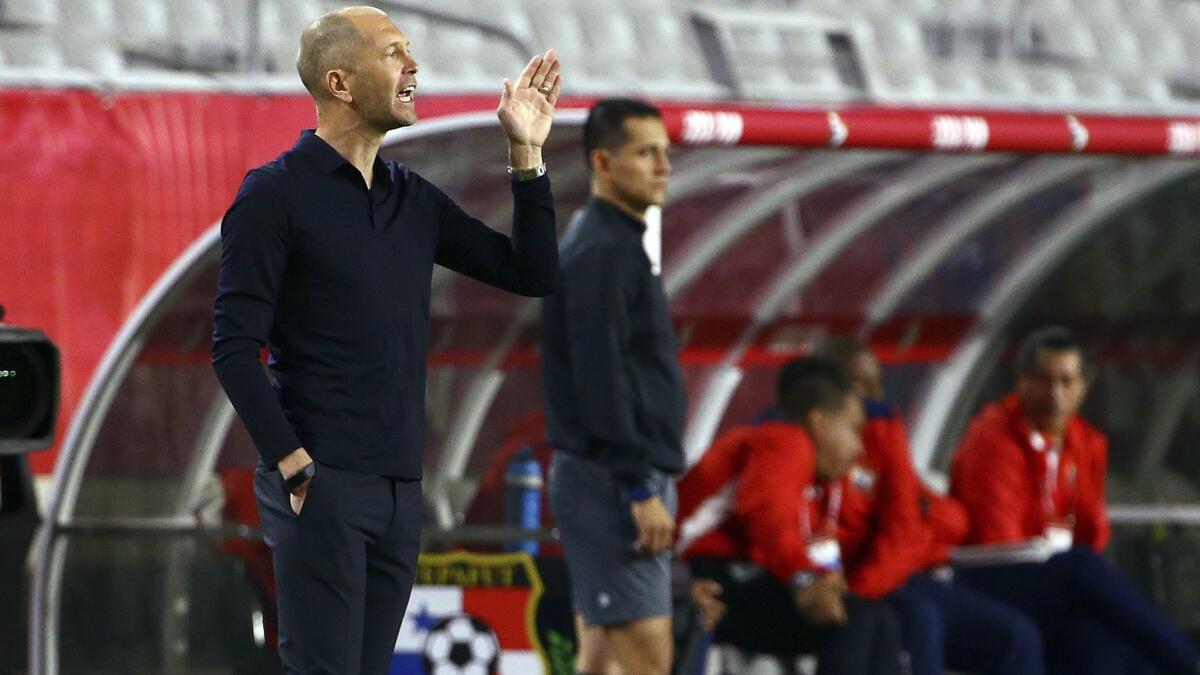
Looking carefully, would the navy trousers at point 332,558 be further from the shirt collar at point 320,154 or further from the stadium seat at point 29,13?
the stadium seat at point 29,13

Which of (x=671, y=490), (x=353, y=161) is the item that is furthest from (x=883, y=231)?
(x=353, y=161)

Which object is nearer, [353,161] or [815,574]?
[353,161]

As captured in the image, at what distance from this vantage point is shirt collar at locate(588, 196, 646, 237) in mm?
4367

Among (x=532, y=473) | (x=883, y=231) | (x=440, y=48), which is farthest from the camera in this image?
(x=440, y=48)

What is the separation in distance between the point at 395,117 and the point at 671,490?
1.72 metres

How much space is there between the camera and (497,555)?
17.2 ft

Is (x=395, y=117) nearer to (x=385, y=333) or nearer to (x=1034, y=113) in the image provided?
(x=385, y=333)

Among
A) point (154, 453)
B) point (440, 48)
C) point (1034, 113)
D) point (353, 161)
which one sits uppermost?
point (440, 48)

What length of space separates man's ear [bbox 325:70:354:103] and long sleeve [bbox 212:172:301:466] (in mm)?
171

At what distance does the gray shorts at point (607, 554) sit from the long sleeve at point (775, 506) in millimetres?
660

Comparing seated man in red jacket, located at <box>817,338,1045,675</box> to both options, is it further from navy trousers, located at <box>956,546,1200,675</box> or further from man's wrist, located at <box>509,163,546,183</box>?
man's wrist, located at <box>509,163,546,183</box>

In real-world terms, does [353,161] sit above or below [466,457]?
above

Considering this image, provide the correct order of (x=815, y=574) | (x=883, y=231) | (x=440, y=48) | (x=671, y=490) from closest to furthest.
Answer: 1. (x=671, y=490)
2. (x=815, y=574)
3. (x=883, y=231)
4. (x=440, y=48)

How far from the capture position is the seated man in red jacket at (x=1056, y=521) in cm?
557
